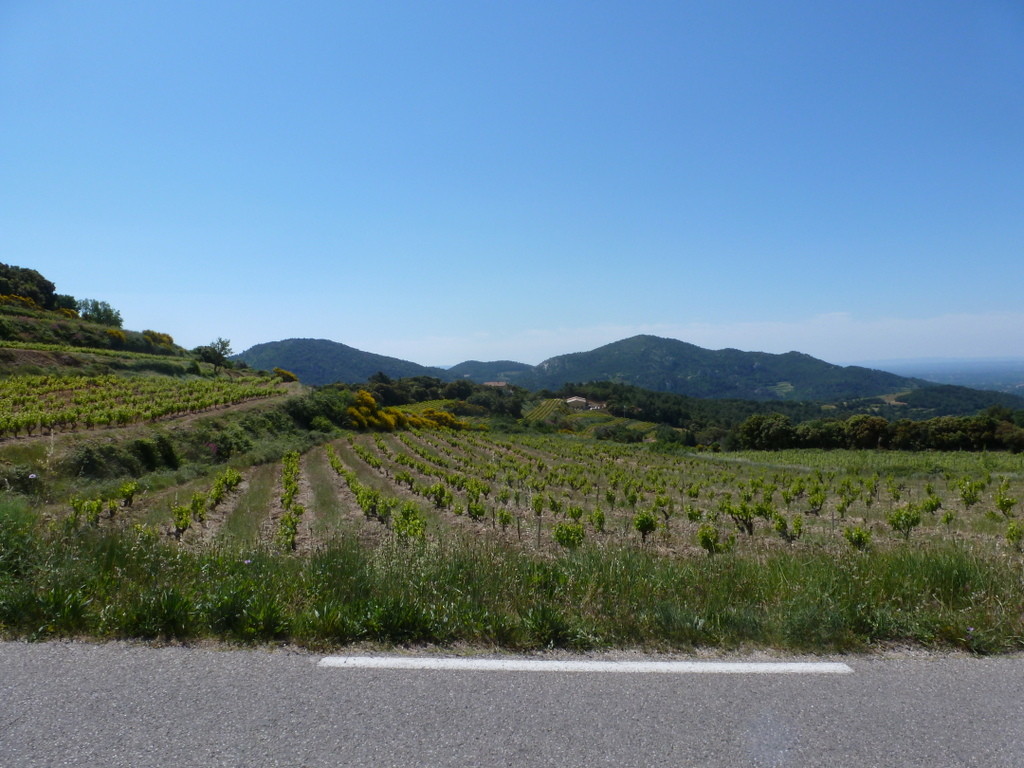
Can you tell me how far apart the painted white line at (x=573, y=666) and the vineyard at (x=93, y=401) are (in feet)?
63.4

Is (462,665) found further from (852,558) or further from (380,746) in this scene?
(852,558)

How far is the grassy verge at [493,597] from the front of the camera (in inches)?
147

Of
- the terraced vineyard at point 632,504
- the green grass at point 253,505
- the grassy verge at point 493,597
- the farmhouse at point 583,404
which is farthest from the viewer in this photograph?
the farmhouse at point 583,404

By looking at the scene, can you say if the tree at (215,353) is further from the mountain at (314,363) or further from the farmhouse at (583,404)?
the mountain at (314,363)

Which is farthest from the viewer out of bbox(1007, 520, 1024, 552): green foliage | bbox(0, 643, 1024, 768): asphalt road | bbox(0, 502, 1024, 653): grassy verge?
bbox(1007, 520, 1024, 552): green foliage

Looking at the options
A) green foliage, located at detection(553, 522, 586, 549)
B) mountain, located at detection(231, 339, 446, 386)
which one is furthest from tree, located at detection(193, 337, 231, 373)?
mountain, located at detection(231, 339, 446, 386)

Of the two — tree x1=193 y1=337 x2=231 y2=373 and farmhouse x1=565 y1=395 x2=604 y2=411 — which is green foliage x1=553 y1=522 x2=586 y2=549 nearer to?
tree x1=193 y1=337 x2=231 y2=373

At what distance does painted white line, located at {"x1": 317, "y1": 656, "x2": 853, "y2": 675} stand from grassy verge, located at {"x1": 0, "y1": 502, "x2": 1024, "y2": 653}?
272 millimetres

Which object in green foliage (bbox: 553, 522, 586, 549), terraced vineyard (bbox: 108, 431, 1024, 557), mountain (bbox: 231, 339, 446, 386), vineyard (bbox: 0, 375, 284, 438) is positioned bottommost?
terraced vineyard (bbox: 108, 431, 1024, 557)

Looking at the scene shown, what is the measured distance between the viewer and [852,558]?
507cm

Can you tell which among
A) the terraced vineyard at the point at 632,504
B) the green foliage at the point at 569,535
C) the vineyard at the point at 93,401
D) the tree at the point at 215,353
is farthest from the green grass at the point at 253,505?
the tree at the point at 215,353

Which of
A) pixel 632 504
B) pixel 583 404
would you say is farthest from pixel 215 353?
pixel 583 404

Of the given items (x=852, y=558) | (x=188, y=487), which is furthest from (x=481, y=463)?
(x=852, y=558)

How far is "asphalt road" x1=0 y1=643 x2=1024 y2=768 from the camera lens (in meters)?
2.50
